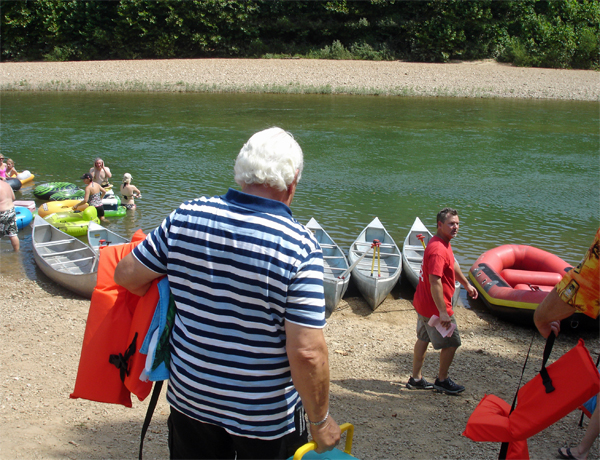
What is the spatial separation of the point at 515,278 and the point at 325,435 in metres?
7.01

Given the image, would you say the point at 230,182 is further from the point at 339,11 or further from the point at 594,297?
the point at 339,11

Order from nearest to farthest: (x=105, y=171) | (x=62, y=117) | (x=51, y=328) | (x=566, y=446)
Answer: (x=566, y=446) → (x=51, y=328) → (x=105, y=171) → (x=62, y=117)

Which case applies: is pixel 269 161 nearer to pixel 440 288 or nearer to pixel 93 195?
pixel 440 288

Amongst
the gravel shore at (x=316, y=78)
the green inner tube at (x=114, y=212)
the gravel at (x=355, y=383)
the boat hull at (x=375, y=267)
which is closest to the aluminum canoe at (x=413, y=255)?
the boat hull at (x=375, y=267)

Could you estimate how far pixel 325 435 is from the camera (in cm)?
204

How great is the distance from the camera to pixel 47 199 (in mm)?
12805

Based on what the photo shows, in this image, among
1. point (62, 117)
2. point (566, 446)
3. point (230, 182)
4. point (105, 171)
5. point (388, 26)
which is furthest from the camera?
point (388, 26)

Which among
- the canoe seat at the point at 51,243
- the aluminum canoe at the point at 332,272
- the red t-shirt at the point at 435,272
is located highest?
the red t-shirt at the point at 435,272

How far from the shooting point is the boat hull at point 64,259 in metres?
7.59

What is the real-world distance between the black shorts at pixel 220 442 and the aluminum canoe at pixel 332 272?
4186 mm

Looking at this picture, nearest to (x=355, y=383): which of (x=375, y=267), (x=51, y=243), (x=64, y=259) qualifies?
(x=375, y=267)

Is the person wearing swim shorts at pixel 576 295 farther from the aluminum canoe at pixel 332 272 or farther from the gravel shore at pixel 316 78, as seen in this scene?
the gravel shore at pixel 316 78

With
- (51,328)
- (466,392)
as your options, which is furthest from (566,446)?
(51,328)

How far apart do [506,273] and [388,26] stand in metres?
37.7
